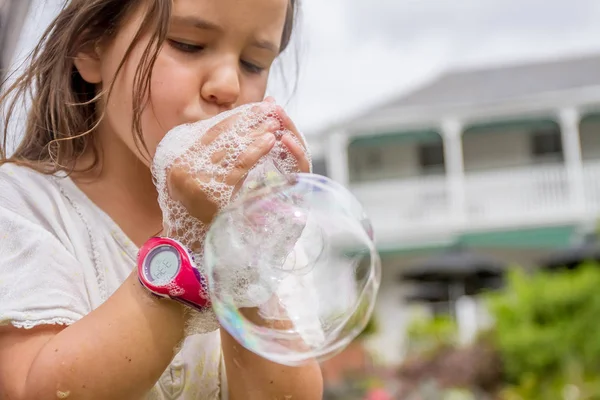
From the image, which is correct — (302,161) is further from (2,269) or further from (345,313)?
(2,269)

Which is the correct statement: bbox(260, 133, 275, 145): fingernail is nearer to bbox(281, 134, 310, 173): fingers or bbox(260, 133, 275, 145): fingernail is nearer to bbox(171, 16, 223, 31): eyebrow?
bbox(281, 134, 310, 173): fingers

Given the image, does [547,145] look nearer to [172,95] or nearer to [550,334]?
[550,334]

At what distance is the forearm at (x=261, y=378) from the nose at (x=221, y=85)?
0.36 metres

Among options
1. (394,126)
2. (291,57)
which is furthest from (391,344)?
(291,57)

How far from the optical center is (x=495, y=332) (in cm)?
1283

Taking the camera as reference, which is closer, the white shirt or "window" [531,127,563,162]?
the white shirt

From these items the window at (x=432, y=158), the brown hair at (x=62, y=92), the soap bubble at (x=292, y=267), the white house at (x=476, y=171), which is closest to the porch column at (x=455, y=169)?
the white house at (x=476, y=171)

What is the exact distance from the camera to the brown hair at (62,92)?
126 centimetres

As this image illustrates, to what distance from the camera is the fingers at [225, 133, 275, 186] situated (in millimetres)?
1054

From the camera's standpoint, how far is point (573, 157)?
59.8ft

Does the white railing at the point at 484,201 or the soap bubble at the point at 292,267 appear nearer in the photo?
the soap bubble at the point at 292,267

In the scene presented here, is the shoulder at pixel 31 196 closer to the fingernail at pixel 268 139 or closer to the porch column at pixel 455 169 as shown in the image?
the fingernail at pixel 268 139

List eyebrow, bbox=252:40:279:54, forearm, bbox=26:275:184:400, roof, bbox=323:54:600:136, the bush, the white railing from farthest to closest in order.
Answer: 1. roof, bbox=323:54:600:136
2. the white railing
3. the bush
4. eyebrow, bbox=252:40:279:54
5. forearm, bbox=26:275:184:400

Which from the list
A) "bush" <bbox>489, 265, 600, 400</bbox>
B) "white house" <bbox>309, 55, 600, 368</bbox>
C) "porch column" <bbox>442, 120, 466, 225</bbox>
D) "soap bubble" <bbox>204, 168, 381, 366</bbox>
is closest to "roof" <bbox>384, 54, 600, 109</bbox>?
"white house" <bbox>309, 55, 600, 368</bbox>
